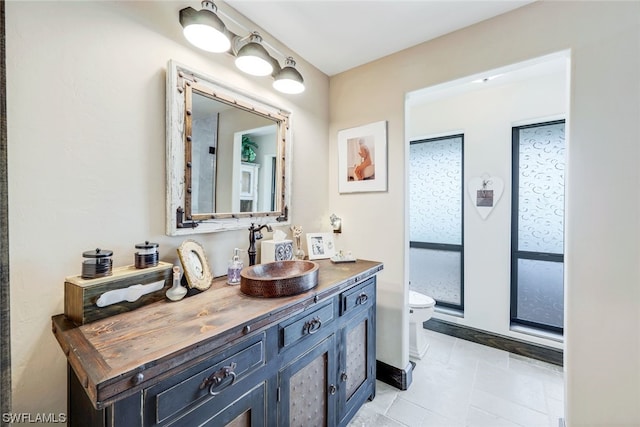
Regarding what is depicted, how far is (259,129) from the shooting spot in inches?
68.9

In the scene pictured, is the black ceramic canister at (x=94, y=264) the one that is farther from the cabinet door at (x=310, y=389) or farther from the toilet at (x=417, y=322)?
the toilet at (x=417, y=322)

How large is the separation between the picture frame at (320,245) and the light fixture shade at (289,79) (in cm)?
103

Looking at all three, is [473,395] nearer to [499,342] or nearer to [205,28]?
[499,342]

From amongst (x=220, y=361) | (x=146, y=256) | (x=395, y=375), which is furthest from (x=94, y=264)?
(x=395, y=375)

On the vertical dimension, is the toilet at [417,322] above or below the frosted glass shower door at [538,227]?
below

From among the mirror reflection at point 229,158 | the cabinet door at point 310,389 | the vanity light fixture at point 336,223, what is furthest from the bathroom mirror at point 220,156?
the cabinet door at point 310,389

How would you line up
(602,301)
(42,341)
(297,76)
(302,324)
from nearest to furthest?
Result: (42,341) → (302,324) → (602,301) → (297,76)

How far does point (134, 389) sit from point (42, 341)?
622mm

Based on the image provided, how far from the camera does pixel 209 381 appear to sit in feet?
2.79

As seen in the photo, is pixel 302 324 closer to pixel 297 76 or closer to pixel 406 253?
pixel 406 253

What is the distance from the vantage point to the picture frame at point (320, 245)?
2020 millimetres

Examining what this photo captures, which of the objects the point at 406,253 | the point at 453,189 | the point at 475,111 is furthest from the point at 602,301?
the point at 475,111

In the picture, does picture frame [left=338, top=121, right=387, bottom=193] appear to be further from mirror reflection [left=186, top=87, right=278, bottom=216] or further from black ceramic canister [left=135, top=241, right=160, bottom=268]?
black ceramic canister [left=135, top=241, right=160, bottom=268]

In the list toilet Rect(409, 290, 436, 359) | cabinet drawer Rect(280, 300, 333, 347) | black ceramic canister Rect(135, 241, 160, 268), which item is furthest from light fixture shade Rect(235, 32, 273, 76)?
toilet Rect(409, 290, 436, 359)
